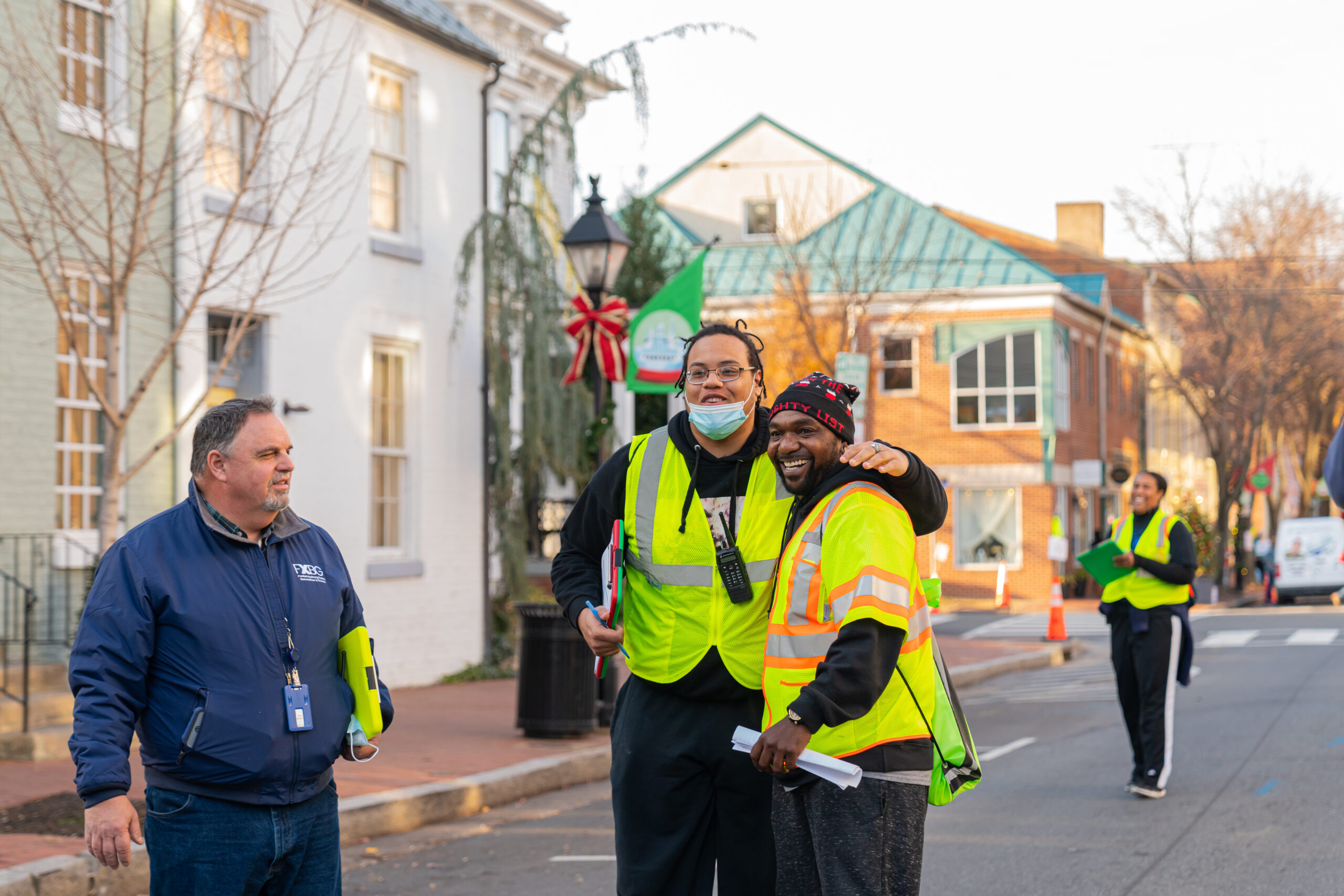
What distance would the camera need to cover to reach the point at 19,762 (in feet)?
31.8

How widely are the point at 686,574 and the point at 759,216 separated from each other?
1411 inches

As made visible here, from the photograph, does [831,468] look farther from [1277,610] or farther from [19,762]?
[1277,610]

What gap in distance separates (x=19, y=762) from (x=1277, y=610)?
2700 cm

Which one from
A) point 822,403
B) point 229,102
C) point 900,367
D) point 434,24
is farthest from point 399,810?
point 900,367

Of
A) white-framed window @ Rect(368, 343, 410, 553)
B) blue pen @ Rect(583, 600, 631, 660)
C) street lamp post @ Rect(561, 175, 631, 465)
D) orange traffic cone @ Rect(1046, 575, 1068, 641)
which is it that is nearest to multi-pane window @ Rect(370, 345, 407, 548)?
white-framed window @ Rect(368, 343, 410, 553)

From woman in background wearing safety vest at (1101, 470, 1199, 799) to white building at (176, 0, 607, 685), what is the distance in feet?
23.9

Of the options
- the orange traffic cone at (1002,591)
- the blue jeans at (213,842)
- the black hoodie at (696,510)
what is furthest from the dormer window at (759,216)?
the blue jeans at (213,842)

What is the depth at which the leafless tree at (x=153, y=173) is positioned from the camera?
8.95 meters

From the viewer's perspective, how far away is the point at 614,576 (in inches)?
169

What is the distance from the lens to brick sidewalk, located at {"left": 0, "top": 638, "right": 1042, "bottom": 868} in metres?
8.21

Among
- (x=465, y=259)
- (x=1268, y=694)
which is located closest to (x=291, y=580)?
(x=465, y=259)

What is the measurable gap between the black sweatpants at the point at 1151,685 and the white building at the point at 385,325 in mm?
7476

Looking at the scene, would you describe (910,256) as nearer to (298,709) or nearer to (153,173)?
(153,173)

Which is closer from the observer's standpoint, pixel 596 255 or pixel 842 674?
pixel 842 674
